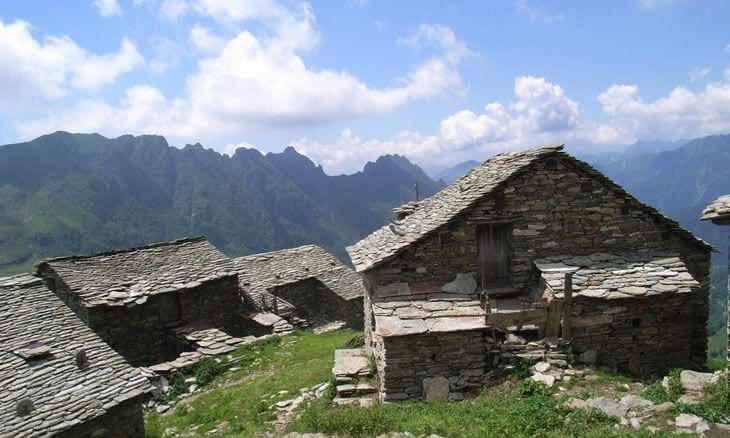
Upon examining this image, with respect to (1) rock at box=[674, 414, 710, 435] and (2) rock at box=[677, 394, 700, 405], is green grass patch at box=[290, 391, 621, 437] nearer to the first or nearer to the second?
(1) rock at box=[674, 414, 710, 435]

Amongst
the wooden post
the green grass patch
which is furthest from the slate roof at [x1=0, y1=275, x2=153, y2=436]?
the wooden post

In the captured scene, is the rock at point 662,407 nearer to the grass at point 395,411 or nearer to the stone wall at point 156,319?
the grass at point 395,411

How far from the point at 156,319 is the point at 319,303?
1159 cm

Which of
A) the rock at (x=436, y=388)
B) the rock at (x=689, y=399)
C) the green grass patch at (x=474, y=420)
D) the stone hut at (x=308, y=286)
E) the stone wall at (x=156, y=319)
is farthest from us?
the stone hut at (x=308, y=286)

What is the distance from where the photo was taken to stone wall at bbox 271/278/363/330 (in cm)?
2920

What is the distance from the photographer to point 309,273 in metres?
30.9

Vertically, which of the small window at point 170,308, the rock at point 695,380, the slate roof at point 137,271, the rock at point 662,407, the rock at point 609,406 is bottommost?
the small window at point 170,308

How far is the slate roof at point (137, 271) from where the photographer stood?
2025 cm

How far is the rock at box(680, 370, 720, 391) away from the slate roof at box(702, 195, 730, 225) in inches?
122

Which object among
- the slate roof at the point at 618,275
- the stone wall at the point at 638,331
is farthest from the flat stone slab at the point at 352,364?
the stone wall at the point at 638,331

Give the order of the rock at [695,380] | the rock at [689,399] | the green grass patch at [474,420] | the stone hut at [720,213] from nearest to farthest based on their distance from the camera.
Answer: the green grass patch at [474,420], the rock at [689,399], the stone hut at [720,213], the rock at [695,380]

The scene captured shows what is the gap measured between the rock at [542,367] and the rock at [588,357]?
4.35ft

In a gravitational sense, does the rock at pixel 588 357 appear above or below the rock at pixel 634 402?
below

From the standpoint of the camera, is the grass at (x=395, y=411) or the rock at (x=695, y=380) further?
the rock at (x=695, y=380)
